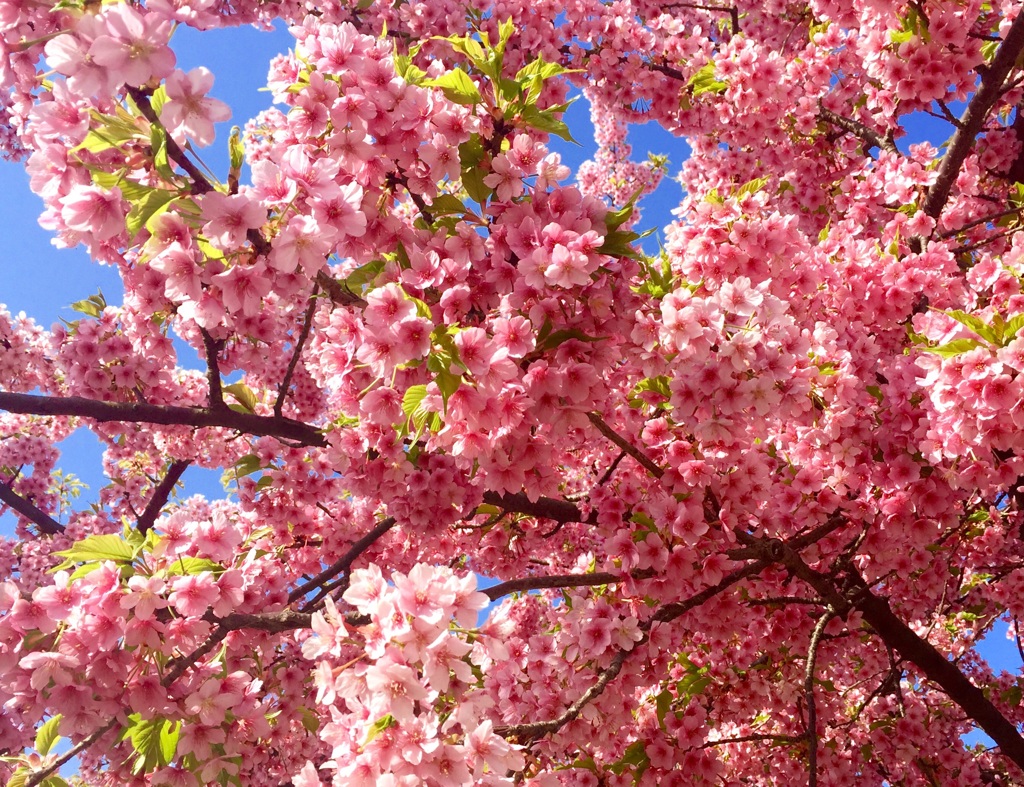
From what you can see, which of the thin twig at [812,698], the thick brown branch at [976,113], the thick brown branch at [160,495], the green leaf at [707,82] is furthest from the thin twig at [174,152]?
the thick brown branch at [160,495]

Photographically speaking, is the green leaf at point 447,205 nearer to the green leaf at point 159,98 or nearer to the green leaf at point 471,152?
the green leaf at point 471,152

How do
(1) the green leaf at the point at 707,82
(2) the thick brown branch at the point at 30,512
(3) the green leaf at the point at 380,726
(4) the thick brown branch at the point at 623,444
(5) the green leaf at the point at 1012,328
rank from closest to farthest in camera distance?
(3) the green leaf at the point at 380,726
(5) the green leaf at the point at 1012,328
(4) the thick brown branch at the point at 623,444
(1) the green leaf at the point at 707,82
(2) the thick brown branch at the point at 30,512

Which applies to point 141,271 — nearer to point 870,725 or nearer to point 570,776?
point 570,776

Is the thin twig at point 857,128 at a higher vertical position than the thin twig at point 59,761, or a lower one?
higher

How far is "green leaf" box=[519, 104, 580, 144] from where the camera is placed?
2.95 metres

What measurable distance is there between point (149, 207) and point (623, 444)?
7.72ft

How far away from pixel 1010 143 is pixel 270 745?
331 inches

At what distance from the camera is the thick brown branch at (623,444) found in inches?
135

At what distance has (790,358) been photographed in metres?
2.87

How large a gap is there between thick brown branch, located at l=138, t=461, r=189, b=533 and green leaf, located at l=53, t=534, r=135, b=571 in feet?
20.8

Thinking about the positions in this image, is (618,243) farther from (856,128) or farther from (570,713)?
(856,128)

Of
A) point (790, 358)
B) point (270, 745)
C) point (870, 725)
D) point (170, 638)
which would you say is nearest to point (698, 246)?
point (790, 358)

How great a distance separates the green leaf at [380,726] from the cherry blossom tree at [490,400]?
10 mm

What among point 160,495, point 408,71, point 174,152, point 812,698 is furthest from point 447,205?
point 160,495
